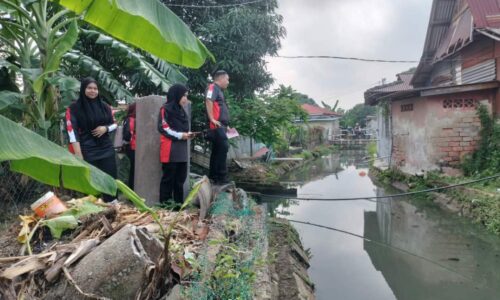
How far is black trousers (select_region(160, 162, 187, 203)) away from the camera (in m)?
4.02

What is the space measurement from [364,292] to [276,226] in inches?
56.4

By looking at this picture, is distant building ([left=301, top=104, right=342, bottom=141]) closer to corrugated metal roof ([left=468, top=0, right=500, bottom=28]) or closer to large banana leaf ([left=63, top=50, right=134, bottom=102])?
corrugated metal roof ([left=468, top=0, right=500, bottom=28])

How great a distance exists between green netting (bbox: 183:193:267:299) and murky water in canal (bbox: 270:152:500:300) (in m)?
1.41

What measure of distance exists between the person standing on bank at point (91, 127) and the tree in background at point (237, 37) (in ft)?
16.5

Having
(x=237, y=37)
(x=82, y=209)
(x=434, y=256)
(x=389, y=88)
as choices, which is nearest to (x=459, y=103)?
(x=434, y=256)

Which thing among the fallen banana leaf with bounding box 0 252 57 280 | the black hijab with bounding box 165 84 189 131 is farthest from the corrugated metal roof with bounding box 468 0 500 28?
the fallen banana leaf with bounding box 0 252 57 280

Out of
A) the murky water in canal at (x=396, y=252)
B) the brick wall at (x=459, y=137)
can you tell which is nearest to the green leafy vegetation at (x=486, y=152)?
the brick wall at (x=459, y=137)

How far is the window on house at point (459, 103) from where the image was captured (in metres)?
8.84

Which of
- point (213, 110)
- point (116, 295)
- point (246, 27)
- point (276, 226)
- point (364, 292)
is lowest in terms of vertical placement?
point (364, 292)

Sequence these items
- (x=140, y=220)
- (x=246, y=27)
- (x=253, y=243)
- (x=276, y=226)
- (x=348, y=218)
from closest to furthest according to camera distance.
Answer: (x=140, y=220), (x=253, y=243), (x=276, y=226), (x=348, y=218), (x=246, y=27)

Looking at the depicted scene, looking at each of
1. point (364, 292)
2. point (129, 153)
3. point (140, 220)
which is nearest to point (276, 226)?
point (364, 292)

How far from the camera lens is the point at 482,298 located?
4.20m

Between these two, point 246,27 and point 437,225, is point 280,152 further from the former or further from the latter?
point 437,225

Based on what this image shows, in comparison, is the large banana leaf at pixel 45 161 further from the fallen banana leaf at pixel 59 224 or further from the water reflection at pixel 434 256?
the water reflection at pixel 434 256
